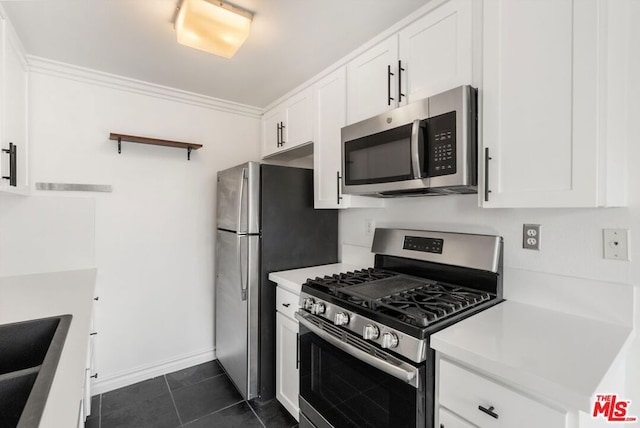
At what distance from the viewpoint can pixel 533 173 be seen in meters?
1.14

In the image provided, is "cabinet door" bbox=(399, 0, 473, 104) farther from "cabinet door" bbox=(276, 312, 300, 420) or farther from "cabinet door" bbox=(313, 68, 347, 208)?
"cabinet door" bbox=(276, 312, 300, 420)

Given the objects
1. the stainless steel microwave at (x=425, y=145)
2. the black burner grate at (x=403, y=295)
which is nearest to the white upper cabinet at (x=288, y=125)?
the stainless steel microwave at (x=425, y=145)

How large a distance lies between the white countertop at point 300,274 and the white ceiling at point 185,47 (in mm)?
1426

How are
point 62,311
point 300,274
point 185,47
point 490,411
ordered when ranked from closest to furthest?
1. point 490,411
2. point 62,311
3. point 185,47
4. point 300,274

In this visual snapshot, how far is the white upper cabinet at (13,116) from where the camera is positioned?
5.01ft

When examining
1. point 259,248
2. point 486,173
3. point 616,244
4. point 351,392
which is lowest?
point 351,392

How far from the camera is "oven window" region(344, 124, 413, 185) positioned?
1.50 m

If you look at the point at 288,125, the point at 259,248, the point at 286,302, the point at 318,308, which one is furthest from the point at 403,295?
the point at 288,125

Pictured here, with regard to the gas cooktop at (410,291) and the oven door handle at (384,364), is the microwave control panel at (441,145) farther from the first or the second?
the oven door handle at (384,364)

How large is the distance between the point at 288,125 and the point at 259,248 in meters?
1.09

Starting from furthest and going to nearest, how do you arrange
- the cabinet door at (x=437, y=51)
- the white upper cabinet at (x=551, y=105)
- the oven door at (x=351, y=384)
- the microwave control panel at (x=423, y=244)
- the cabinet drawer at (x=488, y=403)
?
the microwave control panel at (x=423, y=244)
the cabinet door at (x=437, y=51)
the oven door at (x=351, y=384)
the white upper cabinet at (x=551, y=105)
the cabinet drawer at (x=488, y=403)

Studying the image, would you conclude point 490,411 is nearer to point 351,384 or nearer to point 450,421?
point 450,421

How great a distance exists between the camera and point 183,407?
2.10m

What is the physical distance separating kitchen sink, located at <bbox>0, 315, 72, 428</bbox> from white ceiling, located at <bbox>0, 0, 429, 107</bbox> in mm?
1502
